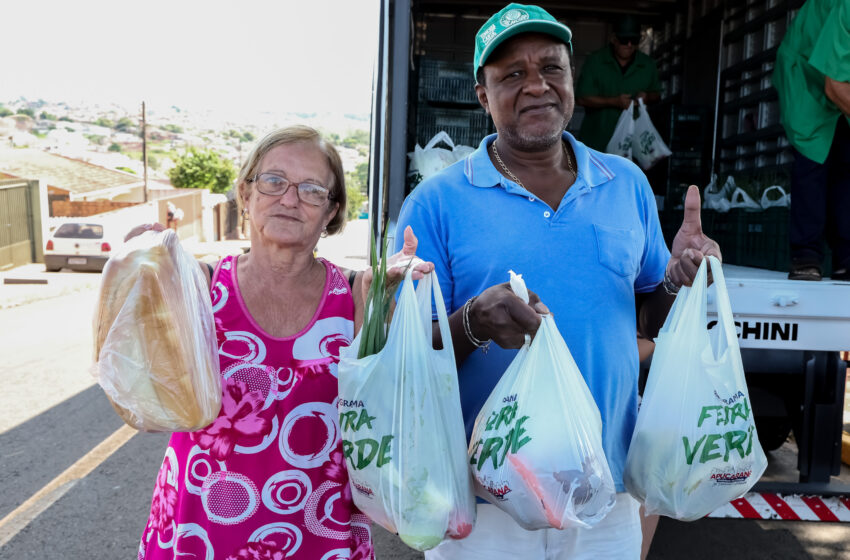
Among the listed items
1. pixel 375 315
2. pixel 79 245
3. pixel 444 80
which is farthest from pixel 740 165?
pixel 79 245

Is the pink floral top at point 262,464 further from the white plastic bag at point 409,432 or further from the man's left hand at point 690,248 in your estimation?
the man's left hand at point 690,248

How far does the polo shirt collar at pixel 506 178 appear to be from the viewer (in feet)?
6.15

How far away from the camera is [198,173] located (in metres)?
67.4

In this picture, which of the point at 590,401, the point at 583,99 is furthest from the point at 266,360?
the point at 583,99

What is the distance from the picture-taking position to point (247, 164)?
198cm

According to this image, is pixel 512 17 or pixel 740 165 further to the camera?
pixel 740 165

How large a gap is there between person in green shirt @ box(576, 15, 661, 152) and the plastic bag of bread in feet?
13.9

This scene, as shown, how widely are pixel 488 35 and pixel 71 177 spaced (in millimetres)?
52377

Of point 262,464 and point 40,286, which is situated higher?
point 262,464

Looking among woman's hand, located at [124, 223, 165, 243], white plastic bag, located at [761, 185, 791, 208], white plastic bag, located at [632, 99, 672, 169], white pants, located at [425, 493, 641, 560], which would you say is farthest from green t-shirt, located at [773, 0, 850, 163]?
woman's hand, located at [124, 223, 165, 243]

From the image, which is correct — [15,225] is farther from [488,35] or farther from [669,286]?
[669,286]

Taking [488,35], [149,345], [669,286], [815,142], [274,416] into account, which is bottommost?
[274,416]

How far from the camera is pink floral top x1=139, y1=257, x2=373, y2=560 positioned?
5.93ft

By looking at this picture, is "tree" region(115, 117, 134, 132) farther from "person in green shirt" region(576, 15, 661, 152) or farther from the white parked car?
"person in green shirt" region(576, 15, 661, 152)
